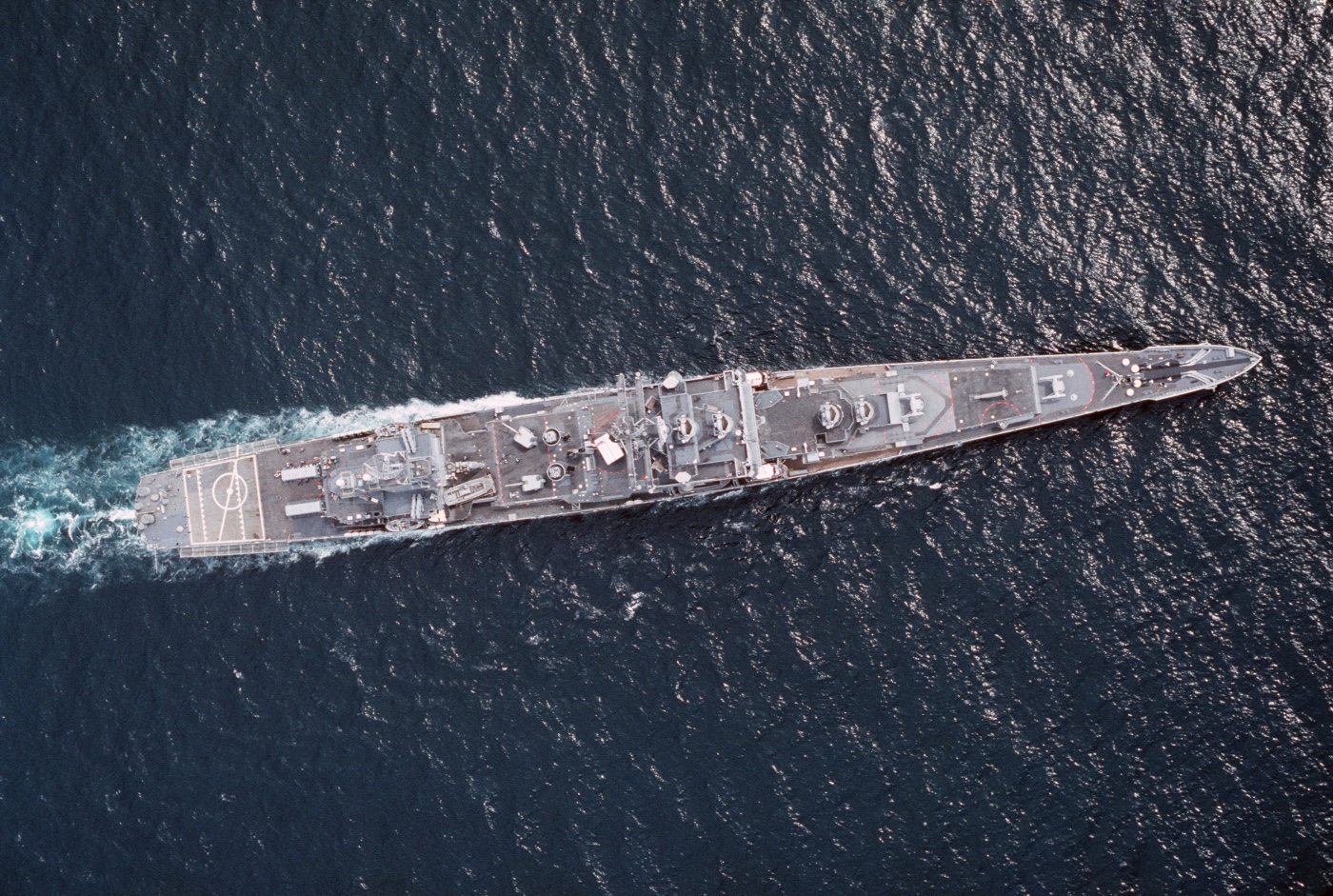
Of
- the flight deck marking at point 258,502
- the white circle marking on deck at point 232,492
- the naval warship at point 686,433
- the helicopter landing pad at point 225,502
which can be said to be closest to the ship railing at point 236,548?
the naval warship at point 686,433

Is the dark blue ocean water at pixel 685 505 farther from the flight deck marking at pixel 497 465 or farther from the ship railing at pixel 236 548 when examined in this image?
the flight deck marking at pixel 497 465

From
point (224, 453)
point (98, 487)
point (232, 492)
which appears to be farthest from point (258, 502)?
point (98, 487)

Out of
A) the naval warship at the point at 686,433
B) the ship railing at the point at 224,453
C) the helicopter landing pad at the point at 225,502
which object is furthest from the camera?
the helicopter landing pad at the point at 225,502

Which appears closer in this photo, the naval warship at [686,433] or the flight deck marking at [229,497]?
the naval warship at [686,433]

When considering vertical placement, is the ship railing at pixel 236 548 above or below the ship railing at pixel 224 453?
below

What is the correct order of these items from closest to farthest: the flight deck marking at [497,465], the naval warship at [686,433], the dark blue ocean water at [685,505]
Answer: the dark blue ocean water at [685,505] → the naval warship at [686,433] → the flight deck marking at [497,465]

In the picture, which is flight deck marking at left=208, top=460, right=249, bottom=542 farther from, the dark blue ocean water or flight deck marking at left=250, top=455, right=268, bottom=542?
the dark blue ocean water

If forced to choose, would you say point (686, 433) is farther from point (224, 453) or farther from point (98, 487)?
point (98, 487)

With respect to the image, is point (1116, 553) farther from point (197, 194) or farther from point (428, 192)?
point (197, 194)
